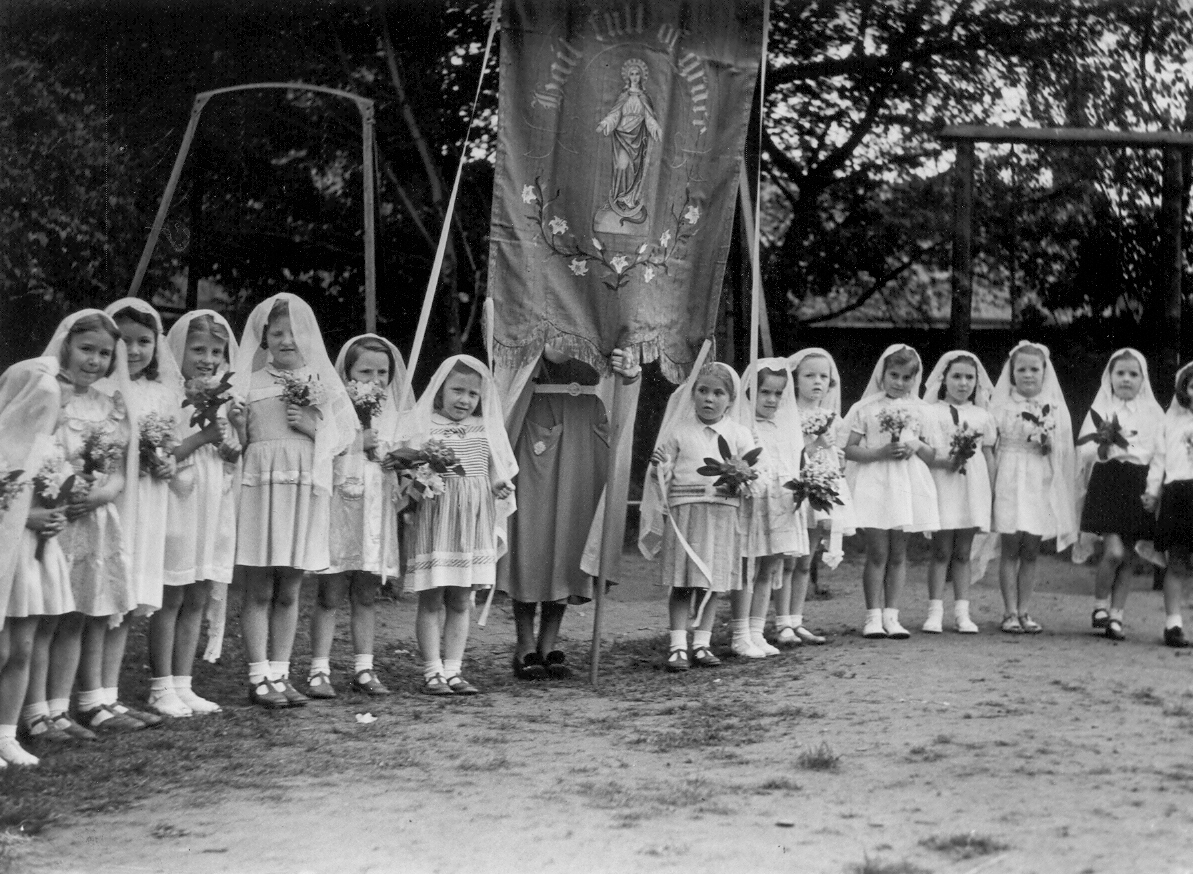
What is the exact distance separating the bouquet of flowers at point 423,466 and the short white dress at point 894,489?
9.40ft

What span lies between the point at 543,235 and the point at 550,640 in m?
2.16

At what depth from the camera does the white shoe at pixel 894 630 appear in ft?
28.7

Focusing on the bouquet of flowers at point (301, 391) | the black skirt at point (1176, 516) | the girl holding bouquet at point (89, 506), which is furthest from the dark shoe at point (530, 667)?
the black skirt at point (1176, 516)

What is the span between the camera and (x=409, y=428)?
7.35 metres

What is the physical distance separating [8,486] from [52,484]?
12.0 inches

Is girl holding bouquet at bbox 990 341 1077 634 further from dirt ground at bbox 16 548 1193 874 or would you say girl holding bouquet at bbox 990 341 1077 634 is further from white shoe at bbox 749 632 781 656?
white shoe at bbox 749 632 781 656

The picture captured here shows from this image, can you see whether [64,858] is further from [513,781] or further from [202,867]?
[513,781]

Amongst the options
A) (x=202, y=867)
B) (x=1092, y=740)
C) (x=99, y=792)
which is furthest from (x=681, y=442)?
→ (x=202, y=867)

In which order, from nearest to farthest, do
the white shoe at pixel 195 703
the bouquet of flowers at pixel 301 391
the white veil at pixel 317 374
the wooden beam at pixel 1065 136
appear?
the white shoe at pixel 195 703, the bouquet of flowers at pixel 301 391, the white veil at pixel 317 374, the wooden beam at pixel 1065 136

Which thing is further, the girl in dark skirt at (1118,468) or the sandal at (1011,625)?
the sandal at (1011,625)

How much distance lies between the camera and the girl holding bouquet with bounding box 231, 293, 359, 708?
267 inches

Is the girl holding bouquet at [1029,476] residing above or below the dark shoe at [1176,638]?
above

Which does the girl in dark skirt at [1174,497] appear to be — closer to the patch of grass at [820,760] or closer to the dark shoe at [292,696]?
the patch of grass at [820,760]

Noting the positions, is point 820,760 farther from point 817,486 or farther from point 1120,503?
point 1120,503
